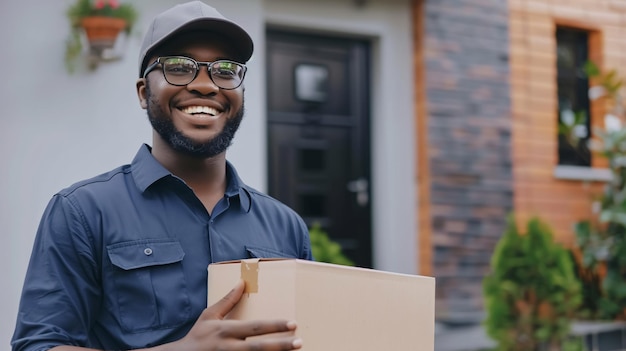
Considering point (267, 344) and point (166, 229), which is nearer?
point (267, 344)

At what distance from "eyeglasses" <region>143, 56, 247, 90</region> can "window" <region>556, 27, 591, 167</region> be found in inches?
237

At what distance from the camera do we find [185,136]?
1901mm

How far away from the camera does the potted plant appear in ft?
16.0

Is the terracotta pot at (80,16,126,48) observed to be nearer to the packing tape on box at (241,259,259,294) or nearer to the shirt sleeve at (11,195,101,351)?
the shirt sleeve at (11,195,101,351)

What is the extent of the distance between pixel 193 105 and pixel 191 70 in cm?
7

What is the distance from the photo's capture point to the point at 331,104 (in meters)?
6.53

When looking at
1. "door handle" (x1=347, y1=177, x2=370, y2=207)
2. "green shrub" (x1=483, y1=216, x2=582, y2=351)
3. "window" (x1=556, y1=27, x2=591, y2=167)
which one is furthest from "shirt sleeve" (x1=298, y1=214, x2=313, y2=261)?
"window" (x1=556, y1=27, x2=591, y2=167)

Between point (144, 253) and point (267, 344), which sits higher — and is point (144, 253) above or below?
above

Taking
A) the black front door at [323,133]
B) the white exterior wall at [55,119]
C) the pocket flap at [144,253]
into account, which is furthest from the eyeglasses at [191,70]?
the black front door at [323,133]

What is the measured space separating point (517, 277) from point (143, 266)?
183 inches

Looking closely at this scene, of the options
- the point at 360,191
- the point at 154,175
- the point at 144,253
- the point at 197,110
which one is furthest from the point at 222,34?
the point at 360,191

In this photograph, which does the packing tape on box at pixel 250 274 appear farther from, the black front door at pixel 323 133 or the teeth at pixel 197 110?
the black front door at pixel 323 133

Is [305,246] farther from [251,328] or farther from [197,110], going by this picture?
[251,328]

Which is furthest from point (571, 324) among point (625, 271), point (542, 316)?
point (625, 271)
